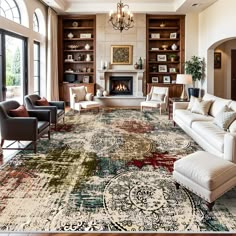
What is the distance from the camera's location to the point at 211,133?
466 cm

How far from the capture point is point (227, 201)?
318 cm

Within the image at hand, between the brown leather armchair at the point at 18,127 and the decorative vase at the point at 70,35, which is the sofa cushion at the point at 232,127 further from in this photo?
the decorative vase at the point at 70,35

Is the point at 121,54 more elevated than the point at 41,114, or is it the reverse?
the point at 121,54

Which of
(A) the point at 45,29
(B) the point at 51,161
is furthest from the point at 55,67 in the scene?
(B) the point at 51,161

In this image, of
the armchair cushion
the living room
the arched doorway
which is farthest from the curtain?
the arched doorway

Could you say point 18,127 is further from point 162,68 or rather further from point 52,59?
point 162,68

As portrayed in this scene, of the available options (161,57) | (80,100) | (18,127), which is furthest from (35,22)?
(18,127)

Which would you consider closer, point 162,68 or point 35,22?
point 35,22

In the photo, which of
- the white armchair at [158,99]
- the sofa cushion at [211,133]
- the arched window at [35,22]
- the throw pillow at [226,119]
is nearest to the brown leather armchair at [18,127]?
the sofa cushion at [211,133]

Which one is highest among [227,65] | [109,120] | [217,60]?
[217,60]

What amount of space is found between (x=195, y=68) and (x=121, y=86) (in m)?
2.97

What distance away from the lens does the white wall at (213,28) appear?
313 inches

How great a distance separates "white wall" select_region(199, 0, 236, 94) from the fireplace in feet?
9.59

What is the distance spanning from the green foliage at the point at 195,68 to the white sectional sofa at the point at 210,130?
360 centimetres
